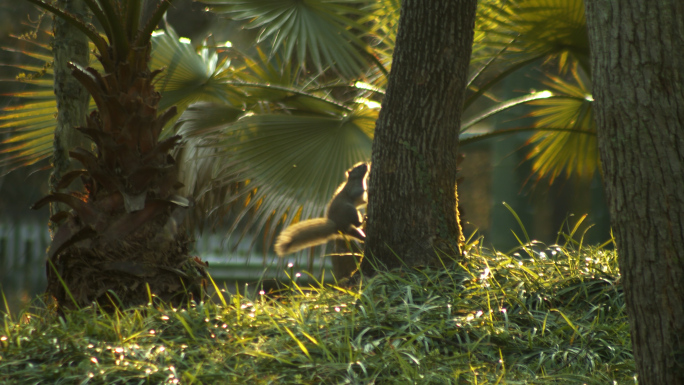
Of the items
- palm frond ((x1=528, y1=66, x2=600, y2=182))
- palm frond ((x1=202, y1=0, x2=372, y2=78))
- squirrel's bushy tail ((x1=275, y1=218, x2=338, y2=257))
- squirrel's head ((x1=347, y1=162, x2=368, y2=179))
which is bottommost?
squirrel's bushy tail ((x1=275, y1=218, x2=338, y2=257))

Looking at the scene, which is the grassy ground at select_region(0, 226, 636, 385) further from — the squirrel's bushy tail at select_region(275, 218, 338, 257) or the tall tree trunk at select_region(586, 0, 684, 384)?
the squirrel's bushy tail at select_region(275, 218, 338, 257)

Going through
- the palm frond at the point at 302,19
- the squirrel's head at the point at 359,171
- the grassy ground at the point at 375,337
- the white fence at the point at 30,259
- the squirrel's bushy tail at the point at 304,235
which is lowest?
the white fence at the point at 30,259

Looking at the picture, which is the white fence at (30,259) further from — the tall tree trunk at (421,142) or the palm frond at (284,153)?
the tall tree trunk at (421,142)

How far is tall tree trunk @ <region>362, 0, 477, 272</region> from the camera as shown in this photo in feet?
11.4

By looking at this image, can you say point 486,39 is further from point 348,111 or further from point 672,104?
point 672,104

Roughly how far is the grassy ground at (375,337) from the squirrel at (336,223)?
0.83 metres

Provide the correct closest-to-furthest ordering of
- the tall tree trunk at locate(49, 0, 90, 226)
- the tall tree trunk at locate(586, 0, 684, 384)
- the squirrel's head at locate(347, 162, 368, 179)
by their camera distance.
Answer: the tall tree trunk at locate(586, 0, 684, 384)
the tall tree trunk at locate(49, 0, 90, 226)
the squirrel's head at locate(347, 162, 368, 179)

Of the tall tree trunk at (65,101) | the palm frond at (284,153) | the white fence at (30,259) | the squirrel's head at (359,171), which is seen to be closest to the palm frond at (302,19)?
the palm frond at (284,153)

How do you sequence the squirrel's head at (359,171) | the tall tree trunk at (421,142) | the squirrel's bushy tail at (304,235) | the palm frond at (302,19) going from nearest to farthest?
the tall tree trunk at (421,142), the squirrel's bushy tail at (304,235), the palm frond at (302,19), the squirrel's head at (359,171)

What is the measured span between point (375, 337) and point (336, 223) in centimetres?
188

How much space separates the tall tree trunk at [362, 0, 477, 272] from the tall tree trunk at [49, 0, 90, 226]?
1.83 meters

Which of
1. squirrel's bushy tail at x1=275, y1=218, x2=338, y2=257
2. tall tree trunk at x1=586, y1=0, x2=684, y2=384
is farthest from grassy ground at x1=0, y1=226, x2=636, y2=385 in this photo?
squirrel's bushy tail at x1=275, y1=218, x2=338, y2=257

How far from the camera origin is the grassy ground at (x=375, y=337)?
2316mm

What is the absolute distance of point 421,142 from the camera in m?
3.49
